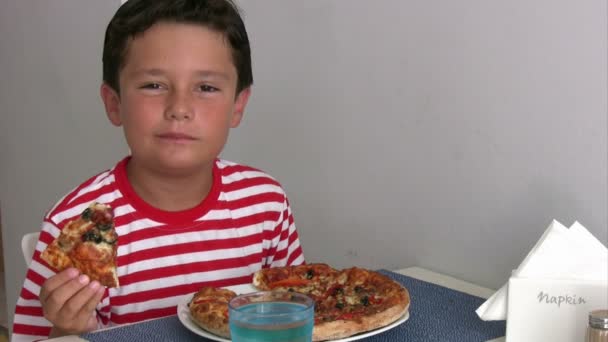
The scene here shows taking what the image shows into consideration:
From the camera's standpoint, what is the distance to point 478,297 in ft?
4.02

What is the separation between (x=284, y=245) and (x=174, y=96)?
376mm

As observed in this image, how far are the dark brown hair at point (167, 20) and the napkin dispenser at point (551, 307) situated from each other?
2.16ft

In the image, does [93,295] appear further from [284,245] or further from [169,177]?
[284,245]

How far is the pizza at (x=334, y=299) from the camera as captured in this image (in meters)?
0.97

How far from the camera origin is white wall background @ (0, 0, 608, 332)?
1130 millimetres

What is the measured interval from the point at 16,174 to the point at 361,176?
1580 millimetres

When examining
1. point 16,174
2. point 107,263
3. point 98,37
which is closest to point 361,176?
point 107,263

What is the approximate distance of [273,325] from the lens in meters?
0.83

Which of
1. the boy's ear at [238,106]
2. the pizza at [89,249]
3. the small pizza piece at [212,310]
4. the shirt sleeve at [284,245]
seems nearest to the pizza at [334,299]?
the small pizza piece at [212,310]

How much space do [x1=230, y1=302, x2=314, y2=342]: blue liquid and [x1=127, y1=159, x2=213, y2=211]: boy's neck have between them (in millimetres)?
530

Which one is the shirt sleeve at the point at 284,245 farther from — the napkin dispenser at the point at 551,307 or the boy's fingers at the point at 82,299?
the napkin dispenser at the point at 551,307

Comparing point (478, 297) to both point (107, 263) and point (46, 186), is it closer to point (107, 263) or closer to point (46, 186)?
point (107, 263)

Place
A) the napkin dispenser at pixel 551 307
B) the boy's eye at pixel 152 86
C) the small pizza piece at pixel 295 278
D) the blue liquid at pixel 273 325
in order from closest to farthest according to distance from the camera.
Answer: the blue liquid at pixel 273 325
the napkin dispenser at pixel 551 307
the small pizza piece at pixel 295 278
the boy's eye at pixel 152 86

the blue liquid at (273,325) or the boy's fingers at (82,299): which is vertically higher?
the blue liquid at (273,325)
